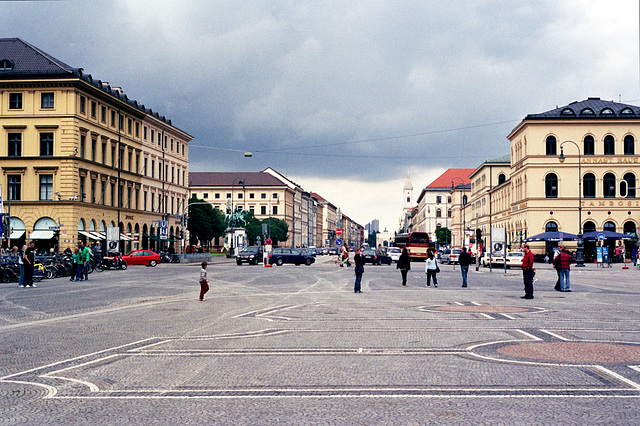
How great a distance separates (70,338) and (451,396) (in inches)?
305

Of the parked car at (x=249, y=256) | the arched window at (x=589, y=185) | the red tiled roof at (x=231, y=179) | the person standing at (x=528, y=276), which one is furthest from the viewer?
the red tiled roof at (x=231, y=179)

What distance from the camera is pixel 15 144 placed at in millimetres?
63188

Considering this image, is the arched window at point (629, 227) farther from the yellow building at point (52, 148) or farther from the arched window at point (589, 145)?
the yellow building at point (52, 148)

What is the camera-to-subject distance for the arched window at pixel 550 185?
76.9 metres

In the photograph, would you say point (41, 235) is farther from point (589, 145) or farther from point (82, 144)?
point (589, 145)

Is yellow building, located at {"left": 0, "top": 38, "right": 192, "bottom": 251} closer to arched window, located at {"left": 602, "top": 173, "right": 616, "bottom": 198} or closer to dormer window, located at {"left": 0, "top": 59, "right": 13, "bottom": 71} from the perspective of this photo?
dormer window, located at {"left": 0, "top": 59, "right": 13, "bottom": 71}

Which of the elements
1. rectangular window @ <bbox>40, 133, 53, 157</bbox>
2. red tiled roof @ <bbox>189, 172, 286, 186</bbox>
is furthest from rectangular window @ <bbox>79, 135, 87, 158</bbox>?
red tiled roof @ <bbox>189, 172, 286, 186</bbox>

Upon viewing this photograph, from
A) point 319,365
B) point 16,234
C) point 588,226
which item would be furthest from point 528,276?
point 588,226

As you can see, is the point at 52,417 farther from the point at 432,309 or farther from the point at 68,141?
the point at 68,141

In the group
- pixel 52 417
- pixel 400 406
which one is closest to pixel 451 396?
pixel 400 406

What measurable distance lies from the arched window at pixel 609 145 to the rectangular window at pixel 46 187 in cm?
5643

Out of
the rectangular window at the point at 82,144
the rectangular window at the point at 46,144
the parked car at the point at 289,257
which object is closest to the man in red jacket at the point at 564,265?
the parked car at the point at 289,257

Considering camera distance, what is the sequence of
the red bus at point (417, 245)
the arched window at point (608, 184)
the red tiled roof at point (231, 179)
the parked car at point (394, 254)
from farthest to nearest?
1. the red tiled roof at point (231, 179)
2. the parked car at point (394, 254)
3. the red bus at point (417, 245)
4. the arched window at point (608, 184)

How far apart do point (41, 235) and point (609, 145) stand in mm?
58153
